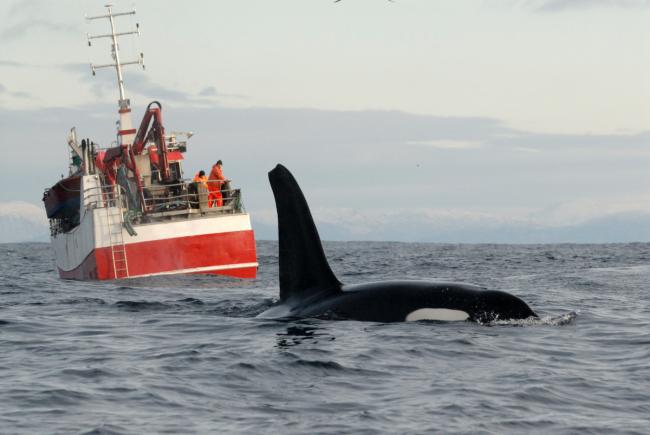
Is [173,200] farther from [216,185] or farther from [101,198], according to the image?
[101,198]

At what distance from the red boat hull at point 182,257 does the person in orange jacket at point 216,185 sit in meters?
1.28

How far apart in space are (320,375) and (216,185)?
26335mm

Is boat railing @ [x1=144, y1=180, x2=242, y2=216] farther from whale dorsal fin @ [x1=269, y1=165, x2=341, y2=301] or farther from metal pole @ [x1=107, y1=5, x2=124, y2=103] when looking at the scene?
whale dorsal fin @ [x1=269, y1=165, x2=341, y2=301]

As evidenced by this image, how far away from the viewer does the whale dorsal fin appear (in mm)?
13211

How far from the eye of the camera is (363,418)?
810 centimetres

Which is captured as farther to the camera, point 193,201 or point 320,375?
point 193,201

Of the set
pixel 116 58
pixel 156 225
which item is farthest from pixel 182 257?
pixel 116 58

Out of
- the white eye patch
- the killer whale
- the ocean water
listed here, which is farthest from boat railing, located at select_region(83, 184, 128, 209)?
the white eye patch

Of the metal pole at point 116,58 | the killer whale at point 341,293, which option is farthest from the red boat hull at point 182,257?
the killer whale at point 341,293

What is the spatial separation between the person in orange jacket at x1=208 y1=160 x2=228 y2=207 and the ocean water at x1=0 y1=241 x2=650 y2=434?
19447mm

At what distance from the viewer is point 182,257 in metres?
34.4

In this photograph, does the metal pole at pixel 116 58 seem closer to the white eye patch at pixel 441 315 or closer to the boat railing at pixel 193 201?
the boat railing at pixel 193 201

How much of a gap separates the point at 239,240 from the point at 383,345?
24230 mm

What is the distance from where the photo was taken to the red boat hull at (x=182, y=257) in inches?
1350
